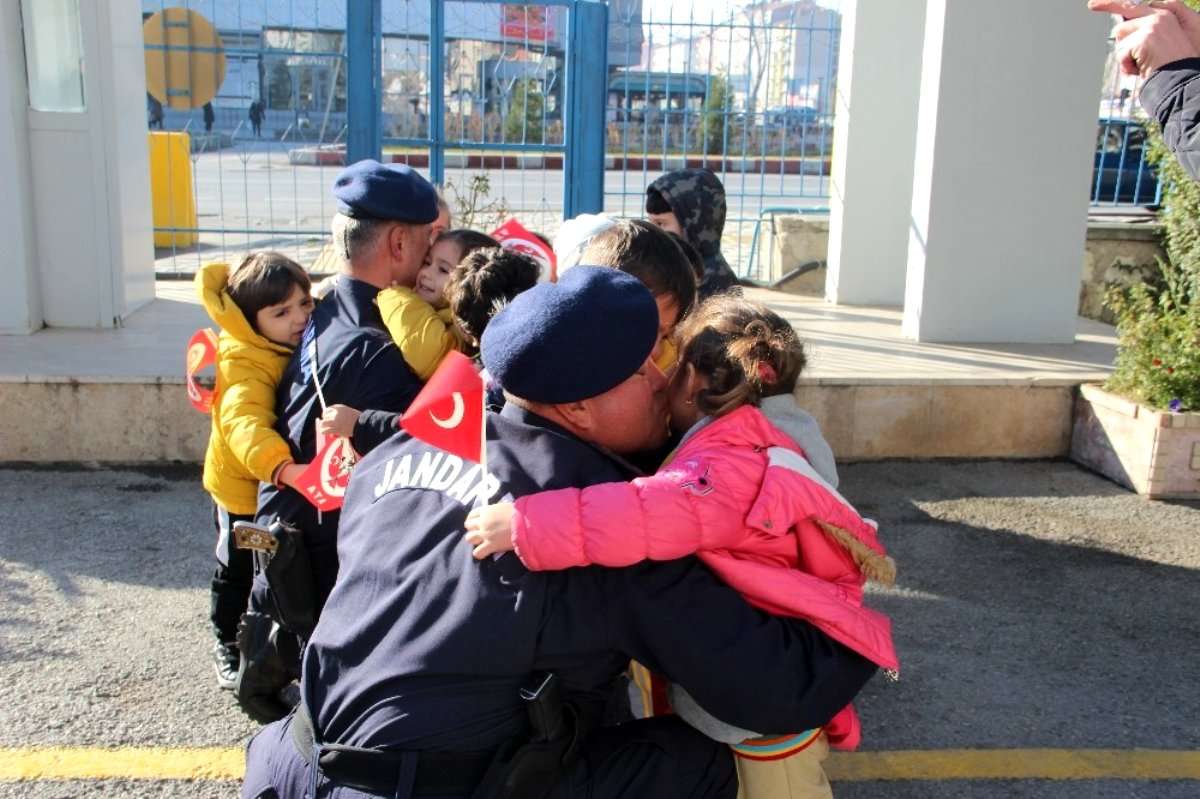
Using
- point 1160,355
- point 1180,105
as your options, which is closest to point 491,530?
point 1180,105

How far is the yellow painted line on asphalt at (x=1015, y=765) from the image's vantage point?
3262 millimetres

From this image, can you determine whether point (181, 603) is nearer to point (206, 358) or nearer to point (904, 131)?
point (206, 358)

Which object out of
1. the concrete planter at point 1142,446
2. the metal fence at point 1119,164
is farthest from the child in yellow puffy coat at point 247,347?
the metal fence at point 1119,164

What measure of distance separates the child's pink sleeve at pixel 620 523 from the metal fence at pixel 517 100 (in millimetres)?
5727

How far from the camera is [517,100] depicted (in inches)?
321

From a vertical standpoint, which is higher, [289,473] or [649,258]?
[649,258]

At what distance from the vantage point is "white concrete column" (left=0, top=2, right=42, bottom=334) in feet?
21.0

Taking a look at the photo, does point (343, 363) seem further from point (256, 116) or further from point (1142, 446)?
point (256, 116)

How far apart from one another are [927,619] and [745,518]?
242cm

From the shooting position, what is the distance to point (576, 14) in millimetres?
7340

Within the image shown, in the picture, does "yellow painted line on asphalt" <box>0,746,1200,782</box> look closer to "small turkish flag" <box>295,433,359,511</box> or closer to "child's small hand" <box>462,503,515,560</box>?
"small turkish flag" <box>295,433,359,511</box>

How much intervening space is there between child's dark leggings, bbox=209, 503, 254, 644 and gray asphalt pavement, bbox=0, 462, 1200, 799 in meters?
0.21

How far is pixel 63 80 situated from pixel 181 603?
3.77 m

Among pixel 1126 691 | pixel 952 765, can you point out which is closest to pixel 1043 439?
pixel 1126 691
